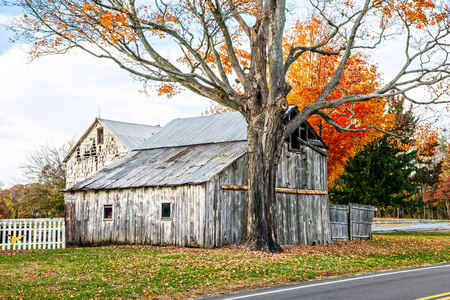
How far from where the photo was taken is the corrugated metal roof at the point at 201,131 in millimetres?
23234

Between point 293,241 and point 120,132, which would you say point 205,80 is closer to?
point 293,241

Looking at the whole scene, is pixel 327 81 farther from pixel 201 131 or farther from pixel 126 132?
pixel 126 132

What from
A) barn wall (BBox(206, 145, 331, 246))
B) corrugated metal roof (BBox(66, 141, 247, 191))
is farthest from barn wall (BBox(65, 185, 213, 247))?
barn wall (BBox(206, 145, 331, 246))

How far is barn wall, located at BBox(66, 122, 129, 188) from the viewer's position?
1471 inches

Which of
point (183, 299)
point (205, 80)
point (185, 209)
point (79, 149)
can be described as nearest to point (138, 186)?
point (185, 209)

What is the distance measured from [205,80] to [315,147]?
326 inches

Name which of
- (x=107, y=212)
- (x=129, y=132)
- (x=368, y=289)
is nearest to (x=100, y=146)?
(x=129, y=132)

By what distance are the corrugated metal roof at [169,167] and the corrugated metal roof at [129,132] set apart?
449 inches

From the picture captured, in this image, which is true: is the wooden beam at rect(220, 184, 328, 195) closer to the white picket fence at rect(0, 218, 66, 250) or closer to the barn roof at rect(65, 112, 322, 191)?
the barn roof at rect(65, 112, 322, 191)

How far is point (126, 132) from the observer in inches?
1522

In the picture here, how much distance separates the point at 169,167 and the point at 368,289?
13727 millimetres

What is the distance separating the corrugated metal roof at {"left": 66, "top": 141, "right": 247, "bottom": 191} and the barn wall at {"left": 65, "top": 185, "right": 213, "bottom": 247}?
36 centimetres

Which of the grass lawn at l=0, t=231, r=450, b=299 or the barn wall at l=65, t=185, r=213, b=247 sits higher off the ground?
the barn wall at l=65, t=185, r=213, b=247

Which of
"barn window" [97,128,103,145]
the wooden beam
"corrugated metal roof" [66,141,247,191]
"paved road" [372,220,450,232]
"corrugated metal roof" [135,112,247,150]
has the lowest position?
"paved road" [372,220,450,232]
